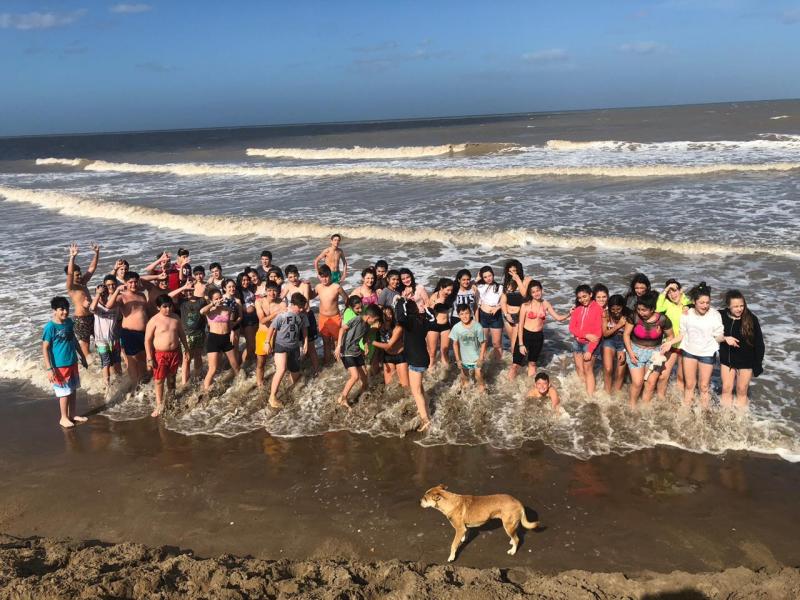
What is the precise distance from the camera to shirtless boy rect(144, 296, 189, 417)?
7.38 m

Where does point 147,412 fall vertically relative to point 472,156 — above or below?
below

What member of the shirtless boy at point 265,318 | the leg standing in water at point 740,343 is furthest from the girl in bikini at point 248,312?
the leg standing in water at point 740,343

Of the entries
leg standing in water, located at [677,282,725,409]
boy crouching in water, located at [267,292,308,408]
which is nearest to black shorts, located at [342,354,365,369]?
boy crouching in water, located at [267,292,308,408]

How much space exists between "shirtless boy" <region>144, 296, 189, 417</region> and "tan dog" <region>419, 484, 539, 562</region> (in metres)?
4.42

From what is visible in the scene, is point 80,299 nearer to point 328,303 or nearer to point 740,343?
point 328,303

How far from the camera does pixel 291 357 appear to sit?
762 cm

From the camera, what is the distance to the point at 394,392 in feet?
24.9

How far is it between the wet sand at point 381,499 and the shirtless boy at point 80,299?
78.0 inches

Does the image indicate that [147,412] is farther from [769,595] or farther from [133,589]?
[769,595]

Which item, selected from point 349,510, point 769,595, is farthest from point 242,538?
point 769,595

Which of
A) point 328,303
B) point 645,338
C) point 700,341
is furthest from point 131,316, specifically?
point 700,341

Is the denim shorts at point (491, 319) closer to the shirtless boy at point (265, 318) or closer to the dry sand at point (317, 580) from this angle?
Result: the shirtless boy at point (265, 318)

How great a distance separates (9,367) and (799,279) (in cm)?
1510

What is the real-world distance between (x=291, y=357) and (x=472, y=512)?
12.5 feet
